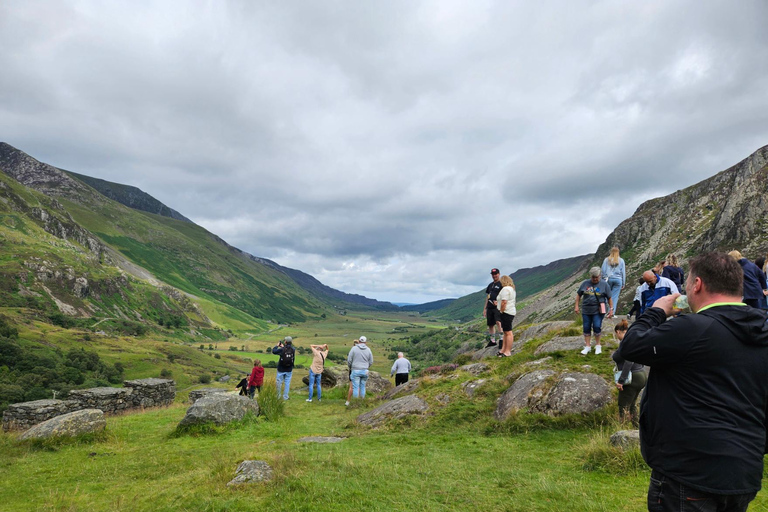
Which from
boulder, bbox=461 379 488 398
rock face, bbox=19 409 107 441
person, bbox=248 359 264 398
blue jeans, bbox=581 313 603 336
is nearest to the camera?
rock face, bbox=19 409 107 441

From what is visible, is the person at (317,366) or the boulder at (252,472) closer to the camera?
the boulder at (252,472)

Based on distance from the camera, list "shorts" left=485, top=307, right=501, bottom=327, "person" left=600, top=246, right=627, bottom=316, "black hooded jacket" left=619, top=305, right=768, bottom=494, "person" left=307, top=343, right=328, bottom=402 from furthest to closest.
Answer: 1. "person" left=307, top=343, right=328, bottom=402
2. "shorts" left=485, top=307, right=501, bottom=327
3. "person" left=600, top=246, right=627, bottom=316
4. "black hooded jacket" left=619, top=305, right=768, bottom=494

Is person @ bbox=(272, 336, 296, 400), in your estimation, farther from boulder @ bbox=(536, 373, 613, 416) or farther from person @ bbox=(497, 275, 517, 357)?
boulder @ bbox=(536, 373, 613, 416)

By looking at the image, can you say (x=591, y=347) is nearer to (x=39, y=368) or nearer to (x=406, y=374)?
(x=406, y=374)

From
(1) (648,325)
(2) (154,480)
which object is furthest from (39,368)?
(1) (648,325)

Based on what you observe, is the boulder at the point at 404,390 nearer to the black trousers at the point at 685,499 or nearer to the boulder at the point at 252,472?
the boulder at the point at 252,472

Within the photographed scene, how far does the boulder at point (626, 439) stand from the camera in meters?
6.90

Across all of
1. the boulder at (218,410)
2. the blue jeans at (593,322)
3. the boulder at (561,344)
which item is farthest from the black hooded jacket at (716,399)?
the boulder at (218,410)

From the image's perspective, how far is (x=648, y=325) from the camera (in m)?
3.64

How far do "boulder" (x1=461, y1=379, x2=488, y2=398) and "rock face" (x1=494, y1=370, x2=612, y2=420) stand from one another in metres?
1.43

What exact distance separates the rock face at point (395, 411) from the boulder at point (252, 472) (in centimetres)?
556

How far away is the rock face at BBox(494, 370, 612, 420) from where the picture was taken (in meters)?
9.64

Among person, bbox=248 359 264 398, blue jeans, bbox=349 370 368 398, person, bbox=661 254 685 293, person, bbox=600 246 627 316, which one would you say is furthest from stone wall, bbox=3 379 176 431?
person, bbox=661 254 685 293

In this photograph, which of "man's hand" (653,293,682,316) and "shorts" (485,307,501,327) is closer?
"man's hand" (653,293,682,316)
